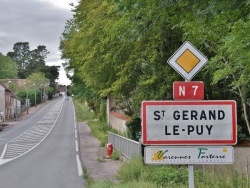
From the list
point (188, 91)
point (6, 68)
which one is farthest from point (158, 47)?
point (6, 68)

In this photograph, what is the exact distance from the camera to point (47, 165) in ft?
74.8

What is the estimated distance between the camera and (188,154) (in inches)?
212

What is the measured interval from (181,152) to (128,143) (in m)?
16.1

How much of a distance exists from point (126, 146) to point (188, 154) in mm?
17073

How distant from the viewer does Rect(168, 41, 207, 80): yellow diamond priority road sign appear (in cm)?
578

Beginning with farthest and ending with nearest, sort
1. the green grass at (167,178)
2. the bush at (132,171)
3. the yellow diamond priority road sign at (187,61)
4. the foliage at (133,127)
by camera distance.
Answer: the foliage at (133,127) → the bush at (132,171) → the green grass at (167,178) → the yellow diamond priority road sign at (187,61)

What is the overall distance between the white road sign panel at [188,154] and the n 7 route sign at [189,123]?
59 millimetres

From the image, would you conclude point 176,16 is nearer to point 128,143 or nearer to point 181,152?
point 181,152

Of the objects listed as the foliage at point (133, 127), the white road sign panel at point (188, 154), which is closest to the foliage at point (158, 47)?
the foliage at point (133, 127)

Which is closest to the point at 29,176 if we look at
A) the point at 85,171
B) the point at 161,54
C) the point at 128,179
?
the point at 85,171

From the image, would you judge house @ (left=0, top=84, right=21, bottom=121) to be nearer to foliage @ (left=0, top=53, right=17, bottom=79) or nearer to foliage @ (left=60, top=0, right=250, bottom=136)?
foliage @ (left=60, top=0, right=250, bottom=136)

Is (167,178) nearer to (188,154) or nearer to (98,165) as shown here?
(188,154)

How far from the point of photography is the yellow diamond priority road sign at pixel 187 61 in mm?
5781

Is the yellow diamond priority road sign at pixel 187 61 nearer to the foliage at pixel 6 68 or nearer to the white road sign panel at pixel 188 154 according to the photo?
the white road sign panel at pixel 188 154
